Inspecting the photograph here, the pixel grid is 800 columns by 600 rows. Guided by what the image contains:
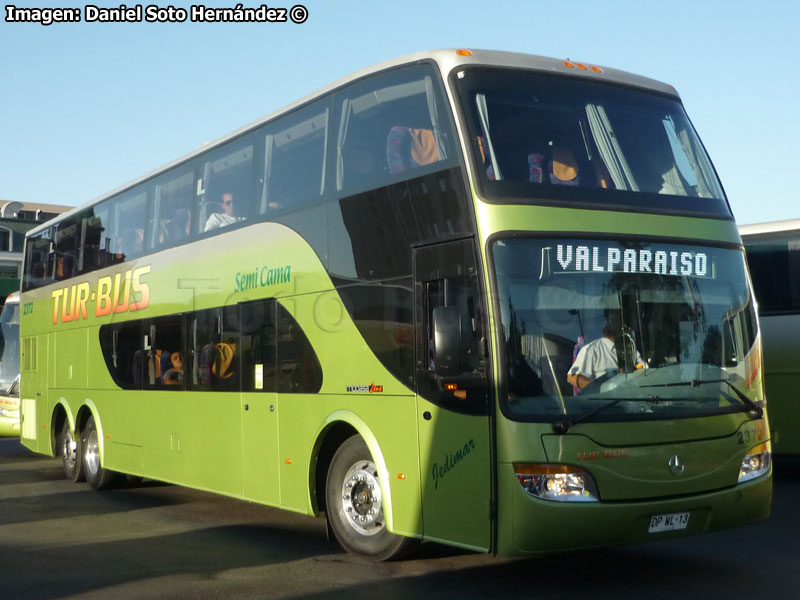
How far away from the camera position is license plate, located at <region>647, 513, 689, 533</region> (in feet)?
23.7

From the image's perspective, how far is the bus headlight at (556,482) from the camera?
22.9ft

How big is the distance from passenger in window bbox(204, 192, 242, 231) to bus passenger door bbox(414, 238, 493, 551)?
11.7 ft

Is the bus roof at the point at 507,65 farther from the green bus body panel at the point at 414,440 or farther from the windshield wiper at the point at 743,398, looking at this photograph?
the windshield wiper at the point at 743,398

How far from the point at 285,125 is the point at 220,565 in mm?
4236

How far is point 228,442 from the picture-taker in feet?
35.7

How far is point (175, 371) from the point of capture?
12258 millimetres

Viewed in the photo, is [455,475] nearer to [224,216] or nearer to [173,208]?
[224,216]

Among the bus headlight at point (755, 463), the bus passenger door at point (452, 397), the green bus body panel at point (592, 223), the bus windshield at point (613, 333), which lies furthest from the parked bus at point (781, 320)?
the bus passenger door at point (452, 397)

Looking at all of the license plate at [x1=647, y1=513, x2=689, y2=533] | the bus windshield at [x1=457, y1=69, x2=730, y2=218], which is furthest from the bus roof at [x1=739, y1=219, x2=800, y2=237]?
the license plate at [x1=647, y1=513, x2=689, y2=533]

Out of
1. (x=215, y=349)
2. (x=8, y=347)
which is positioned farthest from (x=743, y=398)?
(x=8, y=347)

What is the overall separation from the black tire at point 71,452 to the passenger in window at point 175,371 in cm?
Answer: 362

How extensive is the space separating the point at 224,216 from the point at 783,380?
25.9 feet

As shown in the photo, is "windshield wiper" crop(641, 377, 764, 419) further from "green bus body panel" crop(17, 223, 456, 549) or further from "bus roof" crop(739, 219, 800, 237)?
"bus roof" crop(739, 219, 800, 237)

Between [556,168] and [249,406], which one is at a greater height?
[556,168]
